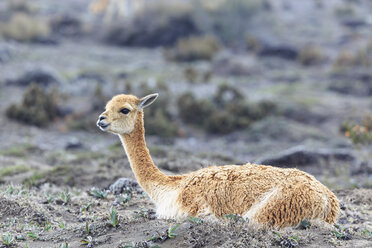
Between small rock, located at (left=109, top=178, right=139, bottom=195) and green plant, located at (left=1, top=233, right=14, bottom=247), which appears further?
small rock, located at (left=109, top=178, right=139, bottom=195)

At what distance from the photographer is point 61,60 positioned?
24.7 meters

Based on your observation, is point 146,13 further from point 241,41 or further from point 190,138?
point 190,138

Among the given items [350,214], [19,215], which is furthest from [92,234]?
[350,214]

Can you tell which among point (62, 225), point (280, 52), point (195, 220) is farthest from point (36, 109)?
point (280, 52)

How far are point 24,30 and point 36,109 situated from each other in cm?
1360

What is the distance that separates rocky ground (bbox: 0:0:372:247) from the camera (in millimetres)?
5301

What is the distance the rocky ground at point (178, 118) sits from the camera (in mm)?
5301

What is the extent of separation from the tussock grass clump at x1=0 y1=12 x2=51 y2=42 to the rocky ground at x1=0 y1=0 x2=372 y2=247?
0.40ft

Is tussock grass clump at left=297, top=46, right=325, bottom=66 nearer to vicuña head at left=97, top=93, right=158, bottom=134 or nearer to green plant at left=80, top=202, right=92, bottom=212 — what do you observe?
green plant at left=80, top=202, right=92, bottom=212

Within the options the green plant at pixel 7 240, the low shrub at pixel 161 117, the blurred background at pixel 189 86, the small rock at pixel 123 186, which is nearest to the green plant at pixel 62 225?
the green plant at pixel 7 240

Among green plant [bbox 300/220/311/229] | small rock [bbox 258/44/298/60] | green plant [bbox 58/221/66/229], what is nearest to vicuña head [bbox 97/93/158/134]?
green plant [bbox 58/221/66/229]

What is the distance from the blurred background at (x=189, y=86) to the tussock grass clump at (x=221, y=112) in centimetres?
5

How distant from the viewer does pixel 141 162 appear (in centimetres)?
582

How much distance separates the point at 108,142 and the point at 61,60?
35.7 ft
